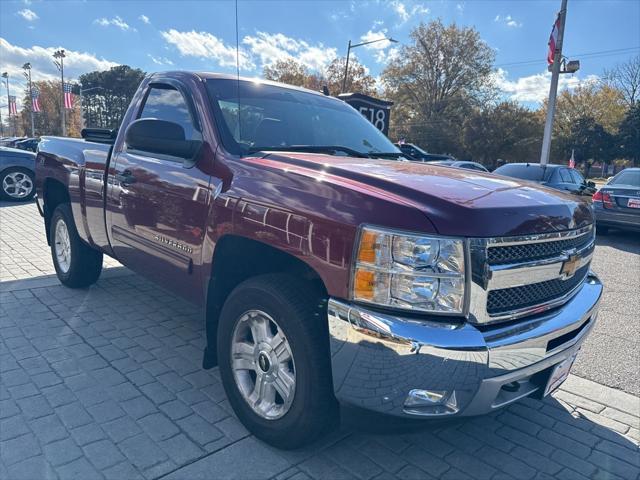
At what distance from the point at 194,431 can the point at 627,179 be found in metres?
10.4

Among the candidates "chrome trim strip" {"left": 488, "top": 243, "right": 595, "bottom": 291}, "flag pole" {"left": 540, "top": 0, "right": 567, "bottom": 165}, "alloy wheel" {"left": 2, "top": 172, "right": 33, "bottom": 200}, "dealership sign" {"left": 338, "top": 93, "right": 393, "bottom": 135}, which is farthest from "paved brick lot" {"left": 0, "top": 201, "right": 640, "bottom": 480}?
"flag pole" {"left": 540, "top": 0, "right": 567, "bottom": 165}

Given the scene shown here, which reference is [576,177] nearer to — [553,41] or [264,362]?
[553,41]

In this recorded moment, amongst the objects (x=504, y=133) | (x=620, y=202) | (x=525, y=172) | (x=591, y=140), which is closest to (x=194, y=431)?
(x=620, y=202)

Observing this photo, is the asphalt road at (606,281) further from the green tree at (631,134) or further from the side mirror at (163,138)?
the green tree at (631,134)

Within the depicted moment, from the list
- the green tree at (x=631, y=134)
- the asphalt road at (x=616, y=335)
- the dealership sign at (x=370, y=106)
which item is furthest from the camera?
the green tree at (x=631, y=134)

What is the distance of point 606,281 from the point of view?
259 inches

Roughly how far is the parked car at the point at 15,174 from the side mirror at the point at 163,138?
10.3m

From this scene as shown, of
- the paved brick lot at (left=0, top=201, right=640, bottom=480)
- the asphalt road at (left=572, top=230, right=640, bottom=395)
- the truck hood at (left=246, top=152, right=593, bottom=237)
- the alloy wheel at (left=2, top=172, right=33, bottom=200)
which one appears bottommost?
the asphalt road at (left=572, top=230, right=640, bottom=395)

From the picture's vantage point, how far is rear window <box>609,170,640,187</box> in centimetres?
960

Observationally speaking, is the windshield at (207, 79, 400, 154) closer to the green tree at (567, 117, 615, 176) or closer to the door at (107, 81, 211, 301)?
the door at (107, 81, 211, 301)

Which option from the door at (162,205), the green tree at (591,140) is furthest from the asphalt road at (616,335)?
the green tree at (591,140)

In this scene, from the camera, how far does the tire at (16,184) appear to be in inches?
448

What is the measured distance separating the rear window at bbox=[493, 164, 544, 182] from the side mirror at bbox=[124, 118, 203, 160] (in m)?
8.94

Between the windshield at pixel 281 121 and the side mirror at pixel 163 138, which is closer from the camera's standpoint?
the side mirror at pixel 163 138
